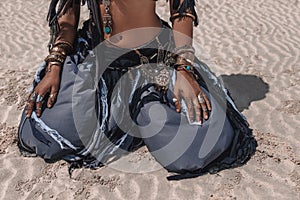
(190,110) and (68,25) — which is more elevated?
(68,25)

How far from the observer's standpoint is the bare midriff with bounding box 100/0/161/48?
124 inches

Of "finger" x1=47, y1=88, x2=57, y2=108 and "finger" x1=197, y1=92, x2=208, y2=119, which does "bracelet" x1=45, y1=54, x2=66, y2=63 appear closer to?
"finger" x1=47, y1=88, x2=57, y2=108

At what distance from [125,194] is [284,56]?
122 inches

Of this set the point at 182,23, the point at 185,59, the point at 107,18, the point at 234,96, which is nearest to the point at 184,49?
the point at 185,59

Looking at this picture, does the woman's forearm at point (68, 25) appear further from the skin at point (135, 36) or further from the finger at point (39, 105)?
the finger at point (39, 105)

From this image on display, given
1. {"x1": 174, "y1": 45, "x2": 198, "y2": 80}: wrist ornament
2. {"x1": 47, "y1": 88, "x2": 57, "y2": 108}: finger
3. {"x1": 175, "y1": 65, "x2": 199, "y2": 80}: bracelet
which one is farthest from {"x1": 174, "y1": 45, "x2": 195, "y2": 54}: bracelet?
{"x1": 47, "y1": 88, "x2": 57, "y2": 108}: finger

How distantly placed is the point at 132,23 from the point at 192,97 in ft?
2.26

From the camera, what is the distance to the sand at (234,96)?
297 centimetres

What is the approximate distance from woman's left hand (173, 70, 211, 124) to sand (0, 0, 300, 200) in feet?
1.43

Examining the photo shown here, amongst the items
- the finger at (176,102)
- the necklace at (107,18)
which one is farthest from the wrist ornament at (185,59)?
the necklace at (107,18)

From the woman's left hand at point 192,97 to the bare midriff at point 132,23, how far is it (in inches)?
16.8

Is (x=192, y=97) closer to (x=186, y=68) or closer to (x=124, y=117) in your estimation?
(x=186, y=68)

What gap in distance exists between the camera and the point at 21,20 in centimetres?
707

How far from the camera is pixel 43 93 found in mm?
3125
